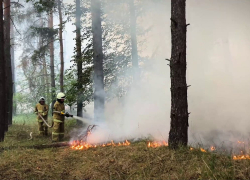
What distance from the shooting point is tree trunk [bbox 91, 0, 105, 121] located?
10.6m

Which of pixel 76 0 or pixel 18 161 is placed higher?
pixel 76 0

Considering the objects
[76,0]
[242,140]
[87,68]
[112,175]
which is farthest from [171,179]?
[76,0]

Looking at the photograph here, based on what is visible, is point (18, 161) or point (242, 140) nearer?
point (18, 161)

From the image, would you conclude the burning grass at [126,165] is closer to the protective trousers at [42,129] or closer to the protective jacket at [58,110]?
the protective jacket at [58,110]

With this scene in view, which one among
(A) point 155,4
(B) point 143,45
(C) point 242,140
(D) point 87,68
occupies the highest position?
(A) point 155,4

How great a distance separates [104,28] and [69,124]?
18.8 feet

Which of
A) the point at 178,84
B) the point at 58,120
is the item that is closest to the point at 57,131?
the point at 58,120

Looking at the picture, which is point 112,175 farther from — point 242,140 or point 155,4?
point 155,4

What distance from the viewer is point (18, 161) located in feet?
17.6

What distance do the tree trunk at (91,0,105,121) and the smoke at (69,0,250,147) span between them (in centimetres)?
64

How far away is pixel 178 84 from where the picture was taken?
17.7 feet

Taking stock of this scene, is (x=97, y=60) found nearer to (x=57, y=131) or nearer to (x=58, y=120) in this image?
(x=58, y=120)

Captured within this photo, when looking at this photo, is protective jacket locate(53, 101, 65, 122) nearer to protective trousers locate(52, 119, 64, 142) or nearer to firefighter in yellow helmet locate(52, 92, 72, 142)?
firefighter in yellow helmet locate(52, 92, 72, 142)

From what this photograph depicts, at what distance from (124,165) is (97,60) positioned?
657cm
